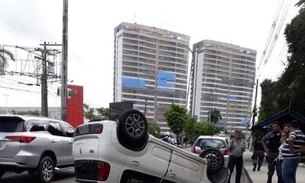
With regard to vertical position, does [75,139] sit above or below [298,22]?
below

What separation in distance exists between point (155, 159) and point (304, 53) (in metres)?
14.8

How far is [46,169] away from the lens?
339 inches

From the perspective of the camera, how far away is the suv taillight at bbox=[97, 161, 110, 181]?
5023 millimetres

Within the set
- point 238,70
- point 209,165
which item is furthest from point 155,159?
point 238,70

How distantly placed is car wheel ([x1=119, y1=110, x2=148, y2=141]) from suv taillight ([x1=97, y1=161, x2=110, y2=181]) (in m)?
0.52

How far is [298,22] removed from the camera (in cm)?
1733

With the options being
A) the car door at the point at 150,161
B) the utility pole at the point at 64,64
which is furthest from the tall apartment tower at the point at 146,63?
the car door at the point at 150,161

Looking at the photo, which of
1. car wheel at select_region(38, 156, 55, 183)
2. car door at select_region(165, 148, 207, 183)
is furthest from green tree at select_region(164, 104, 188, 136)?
car door at select_region(165, 148, 207, 183)

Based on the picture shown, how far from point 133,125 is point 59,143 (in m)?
4.55

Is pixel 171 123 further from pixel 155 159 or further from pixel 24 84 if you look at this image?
pixel 155 159

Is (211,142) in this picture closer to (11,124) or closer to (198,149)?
(198,149)

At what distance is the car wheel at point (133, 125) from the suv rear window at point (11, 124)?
156 inches

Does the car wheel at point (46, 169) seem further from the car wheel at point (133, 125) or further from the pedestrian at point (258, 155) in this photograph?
the pedestrian at point (258, 155)

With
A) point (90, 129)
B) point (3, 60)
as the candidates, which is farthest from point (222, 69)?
point (90, 129)
